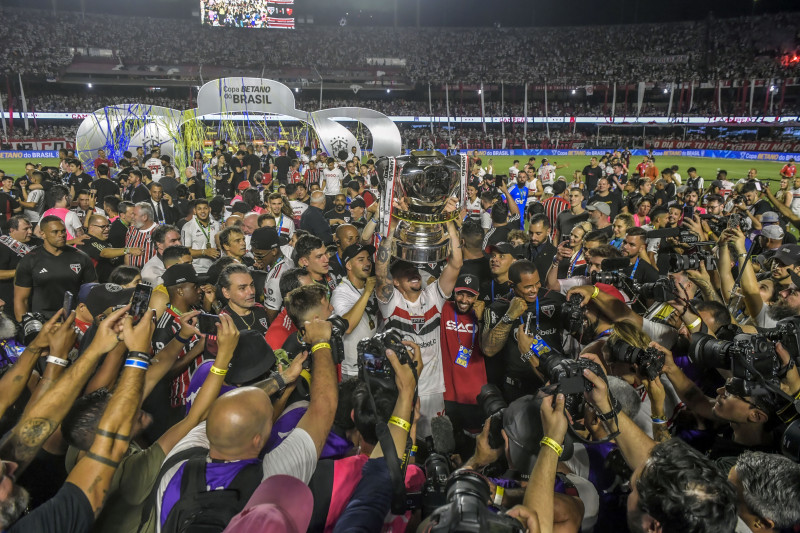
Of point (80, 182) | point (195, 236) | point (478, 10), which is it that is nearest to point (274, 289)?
point (195, 236)

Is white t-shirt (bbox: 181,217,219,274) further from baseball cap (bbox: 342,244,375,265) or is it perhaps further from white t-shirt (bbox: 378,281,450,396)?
white t-shirt (bbox: 378,281,450,396)

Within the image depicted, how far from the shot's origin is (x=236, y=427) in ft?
6.90

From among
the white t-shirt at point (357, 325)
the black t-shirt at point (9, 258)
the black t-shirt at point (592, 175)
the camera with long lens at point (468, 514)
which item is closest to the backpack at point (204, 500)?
the camera with long lens at point (468, 514)

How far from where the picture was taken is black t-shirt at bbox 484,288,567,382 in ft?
13.2

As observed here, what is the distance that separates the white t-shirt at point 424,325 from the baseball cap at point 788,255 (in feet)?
10.1

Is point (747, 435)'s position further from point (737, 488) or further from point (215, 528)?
point (215, 528)

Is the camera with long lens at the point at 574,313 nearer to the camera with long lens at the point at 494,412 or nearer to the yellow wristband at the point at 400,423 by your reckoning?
the camera with long lens at the point at 494,412

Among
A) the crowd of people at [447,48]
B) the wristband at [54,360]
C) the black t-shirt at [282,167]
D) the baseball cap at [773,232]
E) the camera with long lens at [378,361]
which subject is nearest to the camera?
the camera with long lens at [378,361]

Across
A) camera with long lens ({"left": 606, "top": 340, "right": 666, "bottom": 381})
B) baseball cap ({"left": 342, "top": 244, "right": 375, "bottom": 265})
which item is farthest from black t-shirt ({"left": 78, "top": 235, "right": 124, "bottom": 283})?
camera with long lens ({"left": 606, "top": 340, "right": 666, "bottom": 381})

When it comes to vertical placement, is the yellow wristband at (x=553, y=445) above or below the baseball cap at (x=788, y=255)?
below

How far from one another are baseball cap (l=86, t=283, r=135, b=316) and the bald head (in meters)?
2.40

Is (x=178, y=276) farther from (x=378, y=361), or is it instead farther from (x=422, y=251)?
(x=378, y=361)

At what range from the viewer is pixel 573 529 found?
2168 millimetres

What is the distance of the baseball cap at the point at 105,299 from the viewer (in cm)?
409
